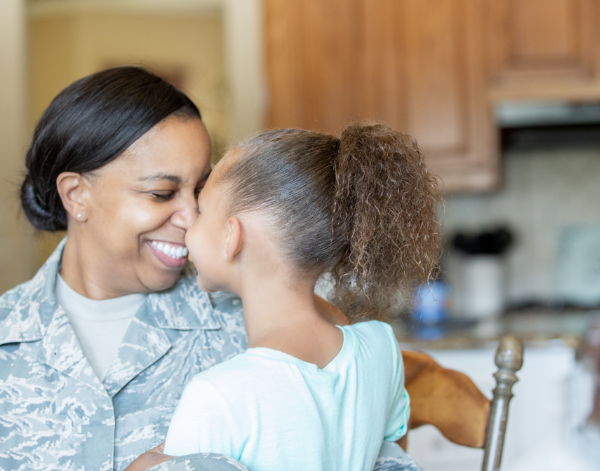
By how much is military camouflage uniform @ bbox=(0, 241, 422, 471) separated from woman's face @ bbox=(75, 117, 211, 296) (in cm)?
7

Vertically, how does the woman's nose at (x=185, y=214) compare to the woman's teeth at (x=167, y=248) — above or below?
above

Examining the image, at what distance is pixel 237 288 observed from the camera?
2.63 ft

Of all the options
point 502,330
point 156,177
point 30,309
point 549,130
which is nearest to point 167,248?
point 156,177

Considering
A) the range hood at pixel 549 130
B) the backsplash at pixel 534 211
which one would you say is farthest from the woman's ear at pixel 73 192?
the backsplash at pixel 534 211

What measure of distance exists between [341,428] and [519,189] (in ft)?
7.41

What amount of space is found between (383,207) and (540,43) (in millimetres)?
1912

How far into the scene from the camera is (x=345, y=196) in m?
0.74

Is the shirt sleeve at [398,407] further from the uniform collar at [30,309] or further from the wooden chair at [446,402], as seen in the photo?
the uniform collar at [30,309]

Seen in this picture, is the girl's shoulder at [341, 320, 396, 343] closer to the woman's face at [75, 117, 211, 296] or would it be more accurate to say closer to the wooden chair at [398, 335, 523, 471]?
the wooden chair at [398, 335, 523, 471]

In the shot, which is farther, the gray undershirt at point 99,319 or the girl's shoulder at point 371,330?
the gray undershirt at point 99,319

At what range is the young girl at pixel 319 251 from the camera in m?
0.70

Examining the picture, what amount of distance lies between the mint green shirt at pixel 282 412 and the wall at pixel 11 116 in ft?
6.32

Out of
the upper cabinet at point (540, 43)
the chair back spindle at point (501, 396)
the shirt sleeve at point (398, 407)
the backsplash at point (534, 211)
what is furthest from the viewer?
the backsplash at point (534, 211)

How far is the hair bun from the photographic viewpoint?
3.76ft
